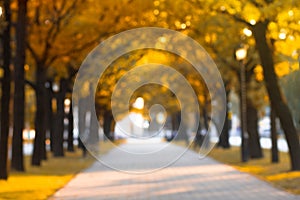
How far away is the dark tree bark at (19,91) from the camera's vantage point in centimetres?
2839

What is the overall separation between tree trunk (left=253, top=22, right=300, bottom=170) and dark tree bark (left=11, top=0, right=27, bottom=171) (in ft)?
29.4

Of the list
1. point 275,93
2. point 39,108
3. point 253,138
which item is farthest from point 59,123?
point 275,93

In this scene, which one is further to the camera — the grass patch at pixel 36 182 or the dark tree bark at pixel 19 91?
the dark tree bark at pixel 19 91

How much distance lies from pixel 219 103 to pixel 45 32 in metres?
22.0

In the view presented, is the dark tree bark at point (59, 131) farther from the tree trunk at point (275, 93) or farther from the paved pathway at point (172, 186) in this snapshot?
the tree trunk at point (275, 93)

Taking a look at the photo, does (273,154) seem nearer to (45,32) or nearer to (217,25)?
(217,25)

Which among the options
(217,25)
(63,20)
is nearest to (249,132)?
(217,25)

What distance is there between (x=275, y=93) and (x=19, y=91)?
33.4ft

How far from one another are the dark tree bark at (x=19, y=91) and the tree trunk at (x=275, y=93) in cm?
895

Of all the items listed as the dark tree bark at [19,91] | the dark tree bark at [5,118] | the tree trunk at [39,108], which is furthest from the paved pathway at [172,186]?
the tree trunk at [39,108]

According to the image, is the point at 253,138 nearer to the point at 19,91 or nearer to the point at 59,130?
the point at 59,130

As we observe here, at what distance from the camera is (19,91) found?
96.8 ft

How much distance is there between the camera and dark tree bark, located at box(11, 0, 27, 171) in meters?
28.4

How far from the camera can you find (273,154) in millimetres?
33906
